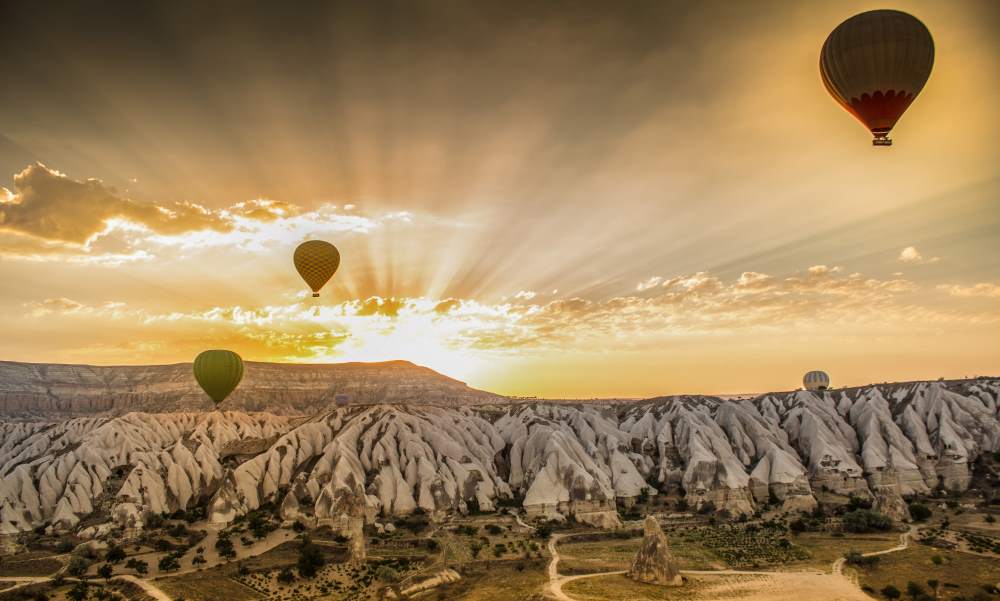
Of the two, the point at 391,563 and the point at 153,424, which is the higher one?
the point at 153,424

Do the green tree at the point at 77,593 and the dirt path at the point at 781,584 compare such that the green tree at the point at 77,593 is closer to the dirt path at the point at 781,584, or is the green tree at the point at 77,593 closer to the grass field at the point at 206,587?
the grass field at the point at 206,587

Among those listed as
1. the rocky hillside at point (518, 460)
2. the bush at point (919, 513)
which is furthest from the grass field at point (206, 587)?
the bush at point (919, 513)

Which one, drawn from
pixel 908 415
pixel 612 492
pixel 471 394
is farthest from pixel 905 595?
pixel 471 394

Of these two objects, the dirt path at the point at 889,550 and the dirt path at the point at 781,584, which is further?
the dirt path at the point at 889,550

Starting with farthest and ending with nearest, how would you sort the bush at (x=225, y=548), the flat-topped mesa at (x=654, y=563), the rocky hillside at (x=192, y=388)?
the rocky hillside at (x=192, y=388) → the bush at (x=225, y=548) → the flat-topped mesa at (x=654, y=563)

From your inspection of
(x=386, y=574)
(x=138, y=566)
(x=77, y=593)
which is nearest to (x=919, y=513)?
(x=386, y=574)

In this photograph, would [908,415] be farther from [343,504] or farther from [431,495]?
[343,504]
